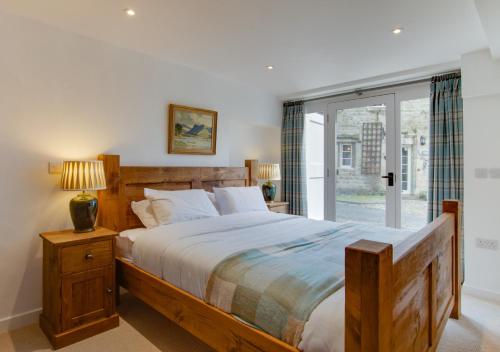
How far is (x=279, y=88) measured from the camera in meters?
4.45

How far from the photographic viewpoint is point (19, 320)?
2.42m

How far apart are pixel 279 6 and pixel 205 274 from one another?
1.93 m

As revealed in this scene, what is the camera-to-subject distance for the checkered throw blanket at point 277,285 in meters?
1.39

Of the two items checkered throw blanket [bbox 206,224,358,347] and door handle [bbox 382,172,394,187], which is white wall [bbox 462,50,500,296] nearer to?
door handle [bbox 382,172,394,187]

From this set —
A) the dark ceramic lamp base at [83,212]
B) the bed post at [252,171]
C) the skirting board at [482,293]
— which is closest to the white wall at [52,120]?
the dark ceramic lamp base at [83,212]

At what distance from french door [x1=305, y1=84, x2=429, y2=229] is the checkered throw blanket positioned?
2.26 metres

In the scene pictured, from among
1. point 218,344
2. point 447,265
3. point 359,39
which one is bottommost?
point 218,344

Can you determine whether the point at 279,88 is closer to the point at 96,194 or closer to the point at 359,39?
the point at 359,39

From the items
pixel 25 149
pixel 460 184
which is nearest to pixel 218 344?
pixel 25 149

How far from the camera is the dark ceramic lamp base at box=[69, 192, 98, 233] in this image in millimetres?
2449

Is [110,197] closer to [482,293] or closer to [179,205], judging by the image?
[179,205]

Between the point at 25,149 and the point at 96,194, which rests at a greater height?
the point at 25,149

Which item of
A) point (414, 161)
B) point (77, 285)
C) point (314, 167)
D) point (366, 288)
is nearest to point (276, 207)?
point (314, 167)

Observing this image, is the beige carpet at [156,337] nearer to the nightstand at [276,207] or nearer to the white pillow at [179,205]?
the white pillow at [179,205]
